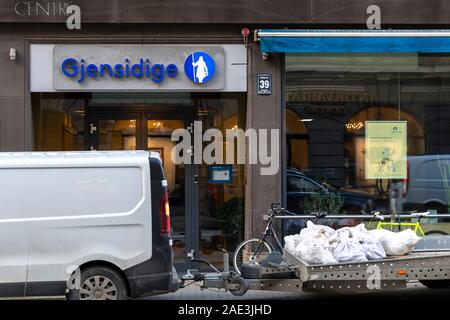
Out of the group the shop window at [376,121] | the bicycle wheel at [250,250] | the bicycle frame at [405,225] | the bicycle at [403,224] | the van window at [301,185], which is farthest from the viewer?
the shop window at [376,121]

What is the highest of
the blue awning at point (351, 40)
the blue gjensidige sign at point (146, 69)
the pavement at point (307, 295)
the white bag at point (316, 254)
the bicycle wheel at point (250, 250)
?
the blue awning at point (351, 40)

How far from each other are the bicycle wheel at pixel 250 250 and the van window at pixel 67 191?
3654 mm

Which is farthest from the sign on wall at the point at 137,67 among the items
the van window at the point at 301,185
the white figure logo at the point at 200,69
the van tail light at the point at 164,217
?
the van tail light at the point at 164,217

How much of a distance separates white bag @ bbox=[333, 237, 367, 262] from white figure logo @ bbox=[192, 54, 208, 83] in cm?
453

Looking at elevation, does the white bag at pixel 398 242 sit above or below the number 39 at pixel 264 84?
below

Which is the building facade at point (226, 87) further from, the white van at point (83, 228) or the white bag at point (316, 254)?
the white van at point (83, 228)

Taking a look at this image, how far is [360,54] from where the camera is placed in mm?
11320

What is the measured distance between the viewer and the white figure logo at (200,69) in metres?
10.9

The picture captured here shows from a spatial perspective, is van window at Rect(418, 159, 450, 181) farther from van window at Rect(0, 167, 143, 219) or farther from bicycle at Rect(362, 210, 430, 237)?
van window at Rect(0, 167, 143, 219)

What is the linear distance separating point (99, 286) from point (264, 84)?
5.17 metres
